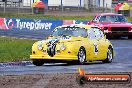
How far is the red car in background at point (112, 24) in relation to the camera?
105 ft

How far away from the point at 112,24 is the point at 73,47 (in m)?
14.8

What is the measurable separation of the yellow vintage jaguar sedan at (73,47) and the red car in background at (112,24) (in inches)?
481

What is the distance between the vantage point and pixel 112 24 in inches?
1270

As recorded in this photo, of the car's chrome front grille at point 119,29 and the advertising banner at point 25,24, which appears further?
the advertising banner at point 25,24

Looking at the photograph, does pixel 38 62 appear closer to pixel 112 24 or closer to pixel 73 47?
pixel 73 47

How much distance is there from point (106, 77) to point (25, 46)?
1658cm

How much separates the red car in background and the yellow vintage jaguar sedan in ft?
40.1

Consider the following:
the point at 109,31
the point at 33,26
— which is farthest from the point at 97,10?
the point at 109,31

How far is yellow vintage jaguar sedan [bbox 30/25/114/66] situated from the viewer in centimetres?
1755

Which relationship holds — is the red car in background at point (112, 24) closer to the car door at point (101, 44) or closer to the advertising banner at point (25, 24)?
the advertising banner at point (25, 24)

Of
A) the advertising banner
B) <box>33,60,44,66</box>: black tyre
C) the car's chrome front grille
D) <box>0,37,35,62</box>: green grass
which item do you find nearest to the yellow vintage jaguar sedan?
<box>33,60,44,66</box>: black tyre

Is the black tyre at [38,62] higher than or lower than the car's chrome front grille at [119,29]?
lower

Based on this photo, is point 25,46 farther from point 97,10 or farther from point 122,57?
point 97,10

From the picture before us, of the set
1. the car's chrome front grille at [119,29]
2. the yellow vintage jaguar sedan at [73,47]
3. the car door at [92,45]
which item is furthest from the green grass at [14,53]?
the car's chrome front grille at [119,29]
